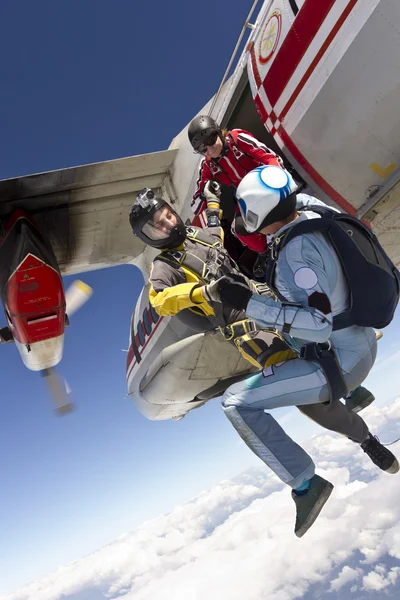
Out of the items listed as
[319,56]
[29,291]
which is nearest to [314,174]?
[319,56]

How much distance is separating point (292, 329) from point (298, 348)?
0.78 m

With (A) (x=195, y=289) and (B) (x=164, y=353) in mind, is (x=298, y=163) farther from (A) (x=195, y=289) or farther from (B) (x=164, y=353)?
(B) (x=164, y=353)

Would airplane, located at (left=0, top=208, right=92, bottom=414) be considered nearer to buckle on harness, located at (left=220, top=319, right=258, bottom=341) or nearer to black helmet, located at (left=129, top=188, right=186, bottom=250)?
black helmet, located at (left=129, top=188, right=186, bottom=250)

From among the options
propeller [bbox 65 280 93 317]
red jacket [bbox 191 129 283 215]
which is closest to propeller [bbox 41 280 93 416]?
propeller [bbox 65 280 93 317]

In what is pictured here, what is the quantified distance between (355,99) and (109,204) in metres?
5.72

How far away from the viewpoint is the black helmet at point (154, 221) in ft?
15.8


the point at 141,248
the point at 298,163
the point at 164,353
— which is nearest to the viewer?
the point at 298,163

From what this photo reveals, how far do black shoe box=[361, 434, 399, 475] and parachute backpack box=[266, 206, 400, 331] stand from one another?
2442mm

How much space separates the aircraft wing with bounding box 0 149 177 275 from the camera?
7566 millimetres

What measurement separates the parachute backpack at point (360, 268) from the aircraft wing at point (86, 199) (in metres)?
5.53

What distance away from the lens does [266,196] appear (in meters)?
3.07

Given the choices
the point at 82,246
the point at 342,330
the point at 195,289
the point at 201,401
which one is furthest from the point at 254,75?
the point at 201,401

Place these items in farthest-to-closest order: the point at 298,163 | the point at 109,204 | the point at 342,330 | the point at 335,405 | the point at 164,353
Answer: the point at 109,204
the point at 164,353
the point at 298,163
the point at 335,405
the point at 342,330

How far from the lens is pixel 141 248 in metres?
10.3
